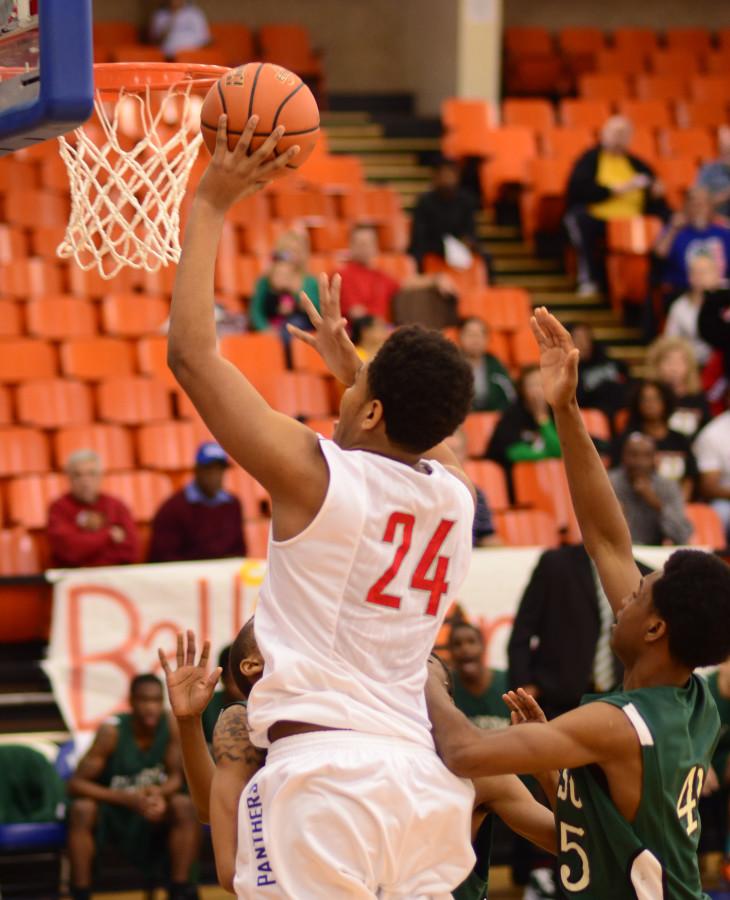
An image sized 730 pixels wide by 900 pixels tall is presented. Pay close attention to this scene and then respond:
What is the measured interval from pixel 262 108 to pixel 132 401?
6.38m

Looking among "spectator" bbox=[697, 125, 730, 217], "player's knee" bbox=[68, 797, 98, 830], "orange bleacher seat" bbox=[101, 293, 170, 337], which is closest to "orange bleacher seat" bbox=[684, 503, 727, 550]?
"player's knee" bbox=[68, 797, 98, 830]

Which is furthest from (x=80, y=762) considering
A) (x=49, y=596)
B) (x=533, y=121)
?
(x=533, y=121)

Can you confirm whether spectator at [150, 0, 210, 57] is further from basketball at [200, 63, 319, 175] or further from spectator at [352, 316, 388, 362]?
basketball at [200, 63, 319, 175]

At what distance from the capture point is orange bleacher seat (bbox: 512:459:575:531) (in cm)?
873

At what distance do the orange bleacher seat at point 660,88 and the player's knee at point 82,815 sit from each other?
32.9 feet

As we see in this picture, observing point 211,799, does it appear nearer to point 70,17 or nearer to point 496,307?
point 70,17

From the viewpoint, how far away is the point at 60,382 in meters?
9.15

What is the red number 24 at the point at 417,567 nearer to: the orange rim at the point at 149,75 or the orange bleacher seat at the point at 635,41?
the orange rim at the point at 149,75

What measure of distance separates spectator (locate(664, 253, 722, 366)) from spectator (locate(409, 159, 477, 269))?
1.84 metres

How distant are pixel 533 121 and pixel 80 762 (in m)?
8.92

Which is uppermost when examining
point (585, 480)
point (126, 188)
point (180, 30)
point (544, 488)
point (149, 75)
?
point (180, 30)

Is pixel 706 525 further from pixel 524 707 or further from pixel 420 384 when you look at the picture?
pixel 420 384

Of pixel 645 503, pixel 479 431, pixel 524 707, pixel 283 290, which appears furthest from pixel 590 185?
pixel 524 707

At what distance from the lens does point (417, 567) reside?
2826 millimetres
